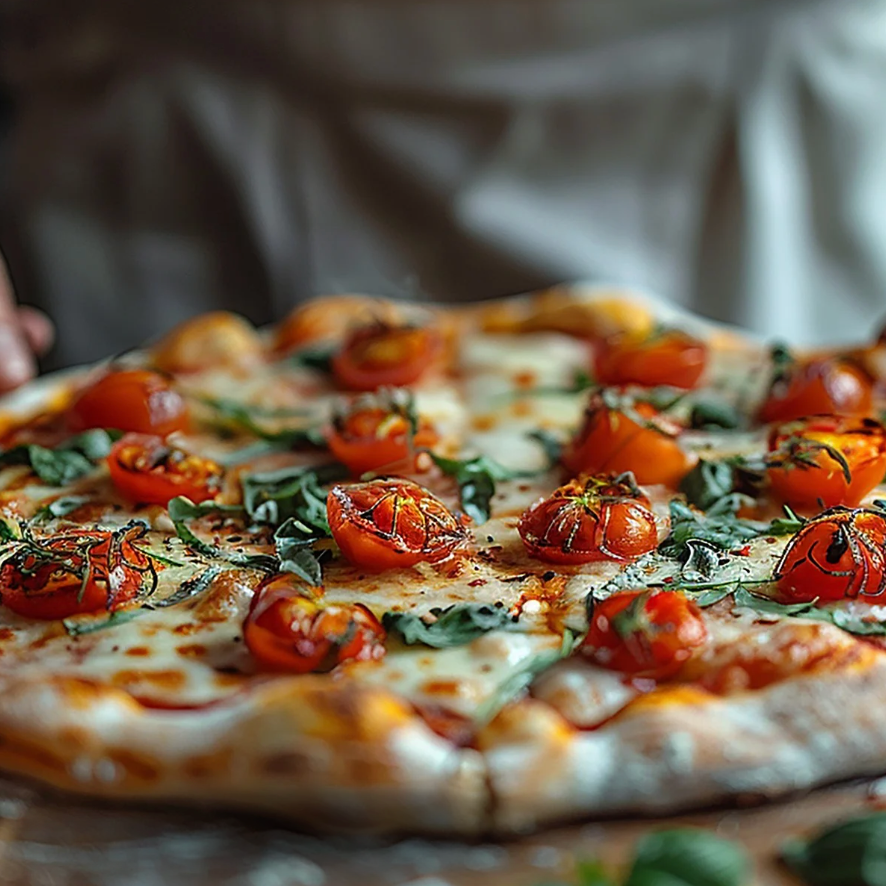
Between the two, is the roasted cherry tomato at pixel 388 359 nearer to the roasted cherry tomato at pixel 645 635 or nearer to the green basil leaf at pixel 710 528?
the green basil leaf at pixel 710 528

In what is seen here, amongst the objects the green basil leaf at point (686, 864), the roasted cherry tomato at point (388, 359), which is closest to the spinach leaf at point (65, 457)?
the roasted cherry tomato at point (388, 359)

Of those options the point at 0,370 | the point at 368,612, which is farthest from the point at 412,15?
the point at 368,612

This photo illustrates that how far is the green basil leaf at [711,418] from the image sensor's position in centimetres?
266

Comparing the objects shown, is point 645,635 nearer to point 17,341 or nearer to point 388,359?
point 388,359

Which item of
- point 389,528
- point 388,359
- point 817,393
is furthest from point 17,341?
point 817,393

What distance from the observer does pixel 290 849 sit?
1540mm

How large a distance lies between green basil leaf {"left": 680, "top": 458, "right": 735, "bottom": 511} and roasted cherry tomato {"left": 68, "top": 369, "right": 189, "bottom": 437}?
1074 mm

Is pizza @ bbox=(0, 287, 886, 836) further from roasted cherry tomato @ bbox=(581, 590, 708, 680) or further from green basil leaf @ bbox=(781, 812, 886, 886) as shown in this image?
green basil leaf @ bbox=(781, 812, 886, 886)

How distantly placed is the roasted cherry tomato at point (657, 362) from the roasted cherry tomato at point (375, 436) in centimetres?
59

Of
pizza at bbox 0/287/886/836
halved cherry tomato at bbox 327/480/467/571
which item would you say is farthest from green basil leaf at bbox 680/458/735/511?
halved cherry tomato at bbox 327/480/467/571

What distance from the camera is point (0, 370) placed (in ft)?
9.75

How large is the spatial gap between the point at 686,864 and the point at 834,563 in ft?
1.97

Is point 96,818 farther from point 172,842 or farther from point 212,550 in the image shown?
point 212,550

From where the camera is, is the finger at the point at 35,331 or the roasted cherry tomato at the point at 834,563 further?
the finger at the point at 35,331
